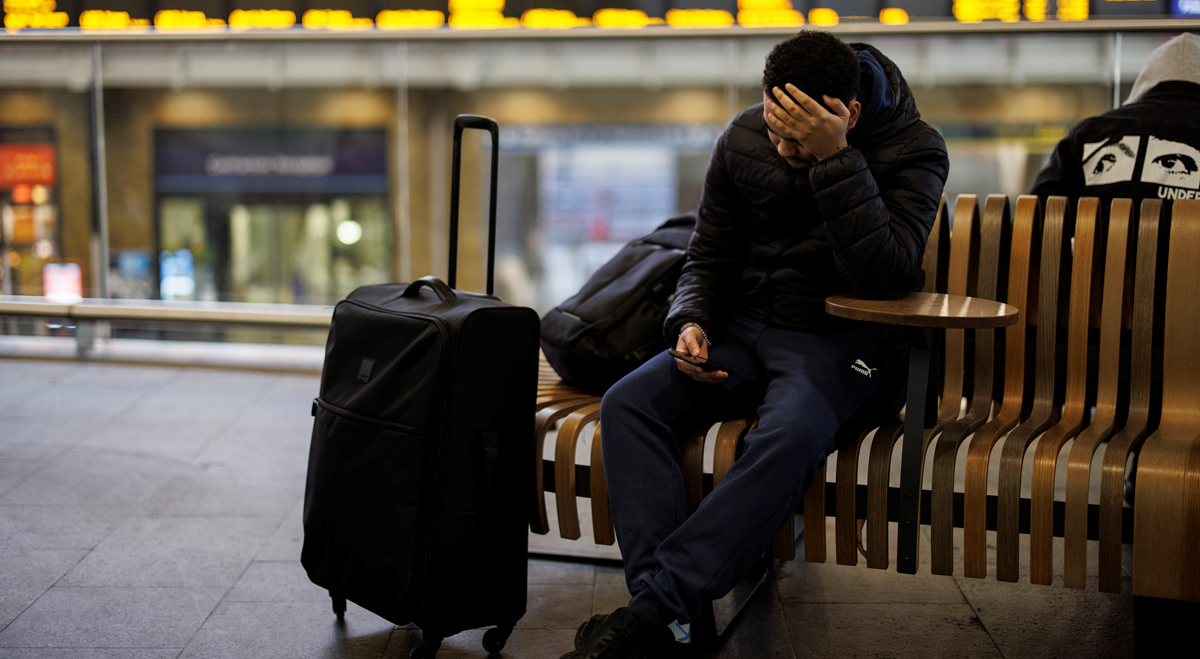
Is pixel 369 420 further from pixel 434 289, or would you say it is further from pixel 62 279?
pixel 62 279

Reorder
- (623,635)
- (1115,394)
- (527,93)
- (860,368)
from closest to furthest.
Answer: (623,635)
(860,368)
(1115,394)
(527,93)

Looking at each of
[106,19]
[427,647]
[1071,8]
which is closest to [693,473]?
[427,647]

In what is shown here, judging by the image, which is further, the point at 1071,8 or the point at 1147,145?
the point at 1071,8

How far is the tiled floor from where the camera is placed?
6.55 feet

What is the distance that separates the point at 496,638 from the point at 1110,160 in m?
1.91

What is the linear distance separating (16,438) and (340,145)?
12.5ft

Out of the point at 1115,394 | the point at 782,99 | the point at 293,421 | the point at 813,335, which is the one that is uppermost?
the point at 782,99

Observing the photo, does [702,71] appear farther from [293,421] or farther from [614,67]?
[293,421]

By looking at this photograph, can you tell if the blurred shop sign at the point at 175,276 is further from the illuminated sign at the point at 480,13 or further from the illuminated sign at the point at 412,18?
the illuminated sign at the point at 480,13

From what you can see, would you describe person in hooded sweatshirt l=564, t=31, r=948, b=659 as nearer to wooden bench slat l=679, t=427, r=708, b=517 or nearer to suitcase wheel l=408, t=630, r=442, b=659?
wooden bench slat l=679, t=427, r=708, b=517

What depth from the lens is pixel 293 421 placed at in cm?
376

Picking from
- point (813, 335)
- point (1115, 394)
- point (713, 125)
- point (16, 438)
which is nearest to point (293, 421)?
point (16, 438)

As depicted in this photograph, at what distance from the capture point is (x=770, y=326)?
2.08 m

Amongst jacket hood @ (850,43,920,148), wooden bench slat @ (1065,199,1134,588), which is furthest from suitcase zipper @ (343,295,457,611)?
wooden bench slat @ (1065,199,1134,588)
